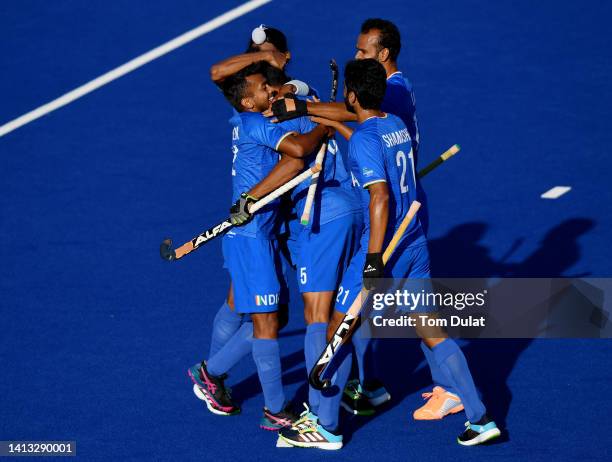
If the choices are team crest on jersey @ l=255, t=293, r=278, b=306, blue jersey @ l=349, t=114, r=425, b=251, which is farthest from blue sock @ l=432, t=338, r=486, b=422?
team crest on jersey @ l=255, t=293, r=278, b=306

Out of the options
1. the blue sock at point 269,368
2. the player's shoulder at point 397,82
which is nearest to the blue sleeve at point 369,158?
the player's shoulder at point 397,82

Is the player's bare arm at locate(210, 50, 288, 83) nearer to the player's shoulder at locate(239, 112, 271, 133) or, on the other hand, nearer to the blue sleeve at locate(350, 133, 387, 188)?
the player's shoulder at locate(239, 112, 271, 133)

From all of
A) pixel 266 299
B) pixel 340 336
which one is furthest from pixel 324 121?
pixel 340 336

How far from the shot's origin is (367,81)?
755 cm

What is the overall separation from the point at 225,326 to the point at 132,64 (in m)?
7.56

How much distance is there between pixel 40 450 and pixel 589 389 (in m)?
4.15

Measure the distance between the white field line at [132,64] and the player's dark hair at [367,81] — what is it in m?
7.35

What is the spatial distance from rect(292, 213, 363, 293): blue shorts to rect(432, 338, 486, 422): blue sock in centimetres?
98

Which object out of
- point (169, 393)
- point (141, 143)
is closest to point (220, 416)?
point (169, 393)

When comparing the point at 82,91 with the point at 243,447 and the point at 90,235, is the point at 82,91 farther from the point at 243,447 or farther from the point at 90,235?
the point at 243,447

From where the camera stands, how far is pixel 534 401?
8.55m

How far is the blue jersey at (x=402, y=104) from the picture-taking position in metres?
8.37

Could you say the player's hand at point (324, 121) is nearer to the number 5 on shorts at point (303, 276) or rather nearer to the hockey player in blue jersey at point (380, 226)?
the hockey player in blue jersey at point (380, 226)

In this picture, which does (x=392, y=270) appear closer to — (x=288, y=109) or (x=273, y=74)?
(x=288, y=109)
